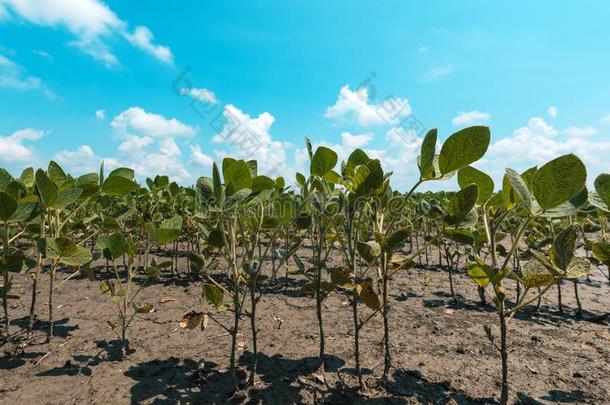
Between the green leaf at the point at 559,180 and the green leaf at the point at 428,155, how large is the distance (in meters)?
0.33

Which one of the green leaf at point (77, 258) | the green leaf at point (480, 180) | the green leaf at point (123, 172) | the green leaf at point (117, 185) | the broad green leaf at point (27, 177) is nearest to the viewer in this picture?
the green leaf at point (480, 180)

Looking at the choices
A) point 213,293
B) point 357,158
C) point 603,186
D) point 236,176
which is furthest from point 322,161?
point 603,186

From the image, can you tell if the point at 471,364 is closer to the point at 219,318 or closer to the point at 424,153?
the point at 424,153

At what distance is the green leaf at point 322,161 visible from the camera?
176 centimetres

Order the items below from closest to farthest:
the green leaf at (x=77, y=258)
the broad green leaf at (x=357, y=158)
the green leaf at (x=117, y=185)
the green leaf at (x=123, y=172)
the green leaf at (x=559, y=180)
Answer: the green leaf at (x=559, y=180)
the broad green leaf at (x=357, y=158)
the green leaf at (x=77, y=258)
the green leaf at (x=117, y=185)
the green leaf at (x=123, y=172)

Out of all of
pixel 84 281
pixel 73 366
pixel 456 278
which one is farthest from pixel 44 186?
pixel 456 278

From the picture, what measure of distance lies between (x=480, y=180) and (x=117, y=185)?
1959 mm

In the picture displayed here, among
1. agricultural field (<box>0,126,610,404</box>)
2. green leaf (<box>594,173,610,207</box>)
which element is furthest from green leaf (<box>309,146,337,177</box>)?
green leaf (<box>594,173,610,207</box>)

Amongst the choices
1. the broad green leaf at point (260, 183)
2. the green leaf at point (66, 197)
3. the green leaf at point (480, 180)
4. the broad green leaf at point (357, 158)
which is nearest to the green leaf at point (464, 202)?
the green leaf at point (480, 180)

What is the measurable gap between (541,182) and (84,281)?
504 centimetres

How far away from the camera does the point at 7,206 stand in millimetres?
1740

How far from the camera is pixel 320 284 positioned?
189 centimetres

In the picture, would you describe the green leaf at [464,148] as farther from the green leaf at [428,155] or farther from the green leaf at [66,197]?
the green leaf at [66,197]

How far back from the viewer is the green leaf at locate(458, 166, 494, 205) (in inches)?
59.3
